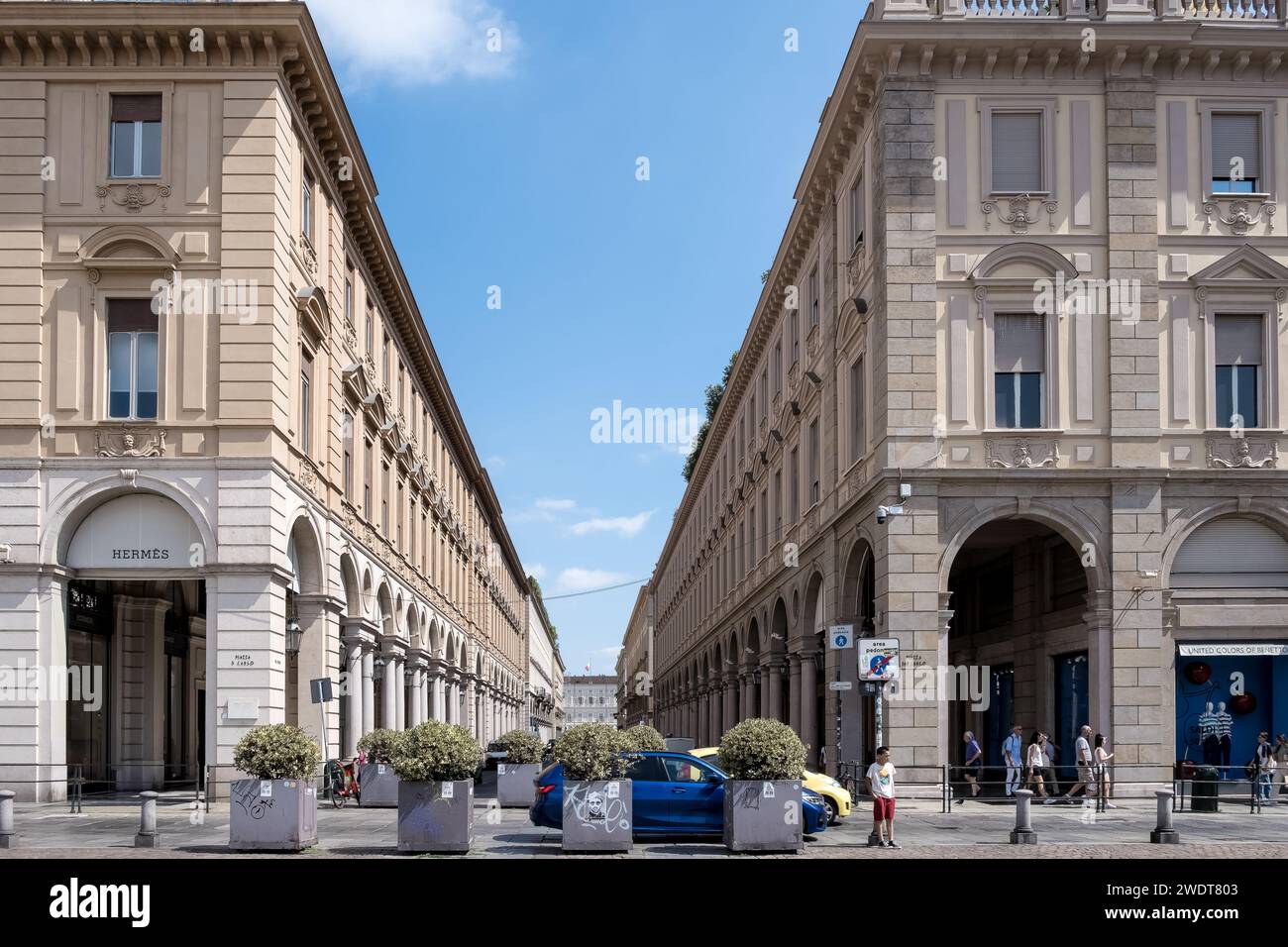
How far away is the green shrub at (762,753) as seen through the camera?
813 inches

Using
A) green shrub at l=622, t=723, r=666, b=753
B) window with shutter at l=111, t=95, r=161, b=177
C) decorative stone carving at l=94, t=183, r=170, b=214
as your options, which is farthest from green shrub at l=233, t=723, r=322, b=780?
window with shutter at l=111, t=95, r=161, b=177

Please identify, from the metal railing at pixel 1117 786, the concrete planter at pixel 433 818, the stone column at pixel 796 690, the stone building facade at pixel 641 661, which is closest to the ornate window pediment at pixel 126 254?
the concrete planter at pixel 433 818

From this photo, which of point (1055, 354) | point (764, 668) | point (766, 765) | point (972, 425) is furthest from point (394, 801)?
point (764, 668)

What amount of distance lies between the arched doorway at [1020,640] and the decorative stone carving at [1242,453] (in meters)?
3.61

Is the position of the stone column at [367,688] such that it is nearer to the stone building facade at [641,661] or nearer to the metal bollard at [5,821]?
the metal bollard at [5,821]

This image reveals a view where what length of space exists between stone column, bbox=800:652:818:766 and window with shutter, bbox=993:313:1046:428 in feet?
41.3

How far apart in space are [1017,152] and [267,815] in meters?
21.3

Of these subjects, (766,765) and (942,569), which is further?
(942,569)

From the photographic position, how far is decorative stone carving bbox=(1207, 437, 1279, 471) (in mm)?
30391
